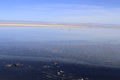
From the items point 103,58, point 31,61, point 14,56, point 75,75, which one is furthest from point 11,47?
point 75,75

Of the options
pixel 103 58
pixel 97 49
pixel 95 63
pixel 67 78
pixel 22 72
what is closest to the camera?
pixel 67 78

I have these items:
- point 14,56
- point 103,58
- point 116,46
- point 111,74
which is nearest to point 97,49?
point 116,46

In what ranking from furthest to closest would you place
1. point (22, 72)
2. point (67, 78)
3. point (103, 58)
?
point (103, 58)
point (22, 72)
point (67, 78)

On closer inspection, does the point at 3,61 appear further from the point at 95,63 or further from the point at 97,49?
the point at 97,49

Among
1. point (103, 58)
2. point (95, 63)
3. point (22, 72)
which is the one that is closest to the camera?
point (22, 72)

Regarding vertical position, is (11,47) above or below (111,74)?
above

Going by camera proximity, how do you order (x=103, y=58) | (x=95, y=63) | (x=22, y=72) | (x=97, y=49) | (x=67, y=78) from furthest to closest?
(x=97, y=49), (x=103, y=58), (x=95, y=63), (x=22, y=72), (x=67, y=78)

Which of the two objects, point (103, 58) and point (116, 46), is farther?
point (116, 46)

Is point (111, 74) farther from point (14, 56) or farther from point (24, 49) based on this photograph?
point (24, 49)

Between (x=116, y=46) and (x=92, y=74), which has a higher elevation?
(x=116, y=46)
